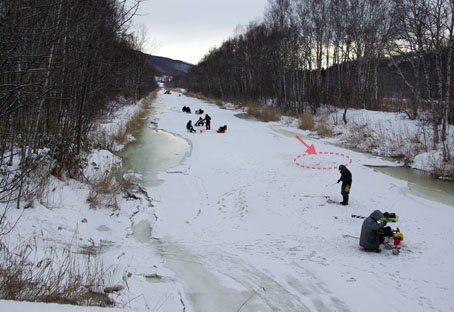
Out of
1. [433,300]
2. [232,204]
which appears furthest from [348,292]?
[232,204]

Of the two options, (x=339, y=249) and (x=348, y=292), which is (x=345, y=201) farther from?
(x=348, y=292)

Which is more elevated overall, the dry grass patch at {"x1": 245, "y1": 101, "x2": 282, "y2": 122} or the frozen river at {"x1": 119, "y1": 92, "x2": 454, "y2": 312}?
the dry grass patch at {"x1": 245, "y1": 101, "x2": 282, "y2": 122}

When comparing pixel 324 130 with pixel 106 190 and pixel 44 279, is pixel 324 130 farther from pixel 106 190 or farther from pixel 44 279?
pixel 44 279

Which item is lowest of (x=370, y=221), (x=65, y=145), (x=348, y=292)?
(x=348, y=292)

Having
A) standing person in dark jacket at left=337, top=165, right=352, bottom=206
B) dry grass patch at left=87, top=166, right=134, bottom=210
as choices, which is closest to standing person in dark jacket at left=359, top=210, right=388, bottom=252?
standing person in dark jacket at left=337, top=165, right=352, bottom=206

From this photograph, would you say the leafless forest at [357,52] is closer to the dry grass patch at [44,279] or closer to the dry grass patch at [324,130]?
the dry grass patch at [324,130]

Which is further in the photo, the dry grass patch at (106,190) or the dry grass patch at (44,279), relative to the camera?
the dry grass patch at (106,190)

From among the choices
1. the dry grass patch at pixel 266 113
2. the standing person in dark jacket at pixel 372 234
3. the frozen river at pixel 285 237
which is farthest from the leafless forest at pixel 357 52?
the standing person in dark jacket at pixel 372 234

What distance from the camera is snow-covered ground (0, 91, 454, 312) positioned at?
4664mm

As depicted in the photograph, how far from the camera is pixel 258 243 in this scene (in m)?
6.71

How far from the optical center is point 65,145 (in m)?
8.96

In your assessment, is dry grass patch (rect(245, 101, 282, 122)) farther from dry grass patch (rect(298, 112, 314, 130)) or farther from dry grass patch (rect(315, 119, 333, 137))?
dry grass patch (rect(315, 119, 333, 137))

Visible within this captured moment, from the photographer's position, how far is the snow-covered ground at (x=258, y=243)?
4664 millimetres

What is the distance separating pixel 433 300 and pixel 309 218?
141 inches
